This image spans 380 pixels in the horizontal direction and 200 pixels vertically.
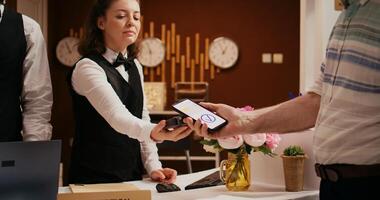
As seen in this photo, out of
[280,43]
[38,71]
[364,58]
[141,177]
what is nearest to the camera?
[364,58]

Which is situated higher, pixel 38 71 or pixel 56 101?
pixel 38 71

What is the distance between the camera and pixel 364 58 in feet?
4.56

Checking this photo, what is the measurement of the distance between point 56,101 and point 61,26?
3.18ft

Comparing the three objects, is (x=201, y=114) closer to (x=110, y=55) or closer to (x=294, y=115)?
(x=294, y=115)

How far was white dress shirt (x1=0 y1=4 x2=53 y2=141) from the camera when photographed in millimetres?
2191

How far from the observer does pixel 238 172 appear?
2.16 m

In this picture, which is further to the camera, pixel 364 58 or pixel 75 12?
pixel 75 12

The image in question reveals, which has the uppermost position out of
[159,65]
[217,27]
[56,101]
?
[217,27]

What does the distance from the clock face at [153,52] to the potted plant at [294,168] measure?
4.78 meters

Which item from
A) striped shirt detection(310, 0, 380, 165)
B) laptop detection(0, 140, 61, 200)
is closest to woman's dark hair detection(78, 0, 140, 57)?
laptop detection(0, 140, 61, 200)

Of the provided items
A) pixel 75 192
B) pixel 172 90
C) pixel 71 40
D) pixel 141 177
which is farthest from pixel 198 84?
pixel 75 192

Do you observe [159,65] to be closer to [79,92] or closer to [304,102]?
[79,92]

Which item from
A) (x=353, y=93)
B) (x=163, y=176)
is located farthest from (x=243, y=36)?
(x=353, y=93)

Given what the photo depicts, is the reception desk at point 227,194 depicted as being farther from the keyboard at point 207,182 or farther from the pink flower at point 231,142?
the pink flower at point 231,142
